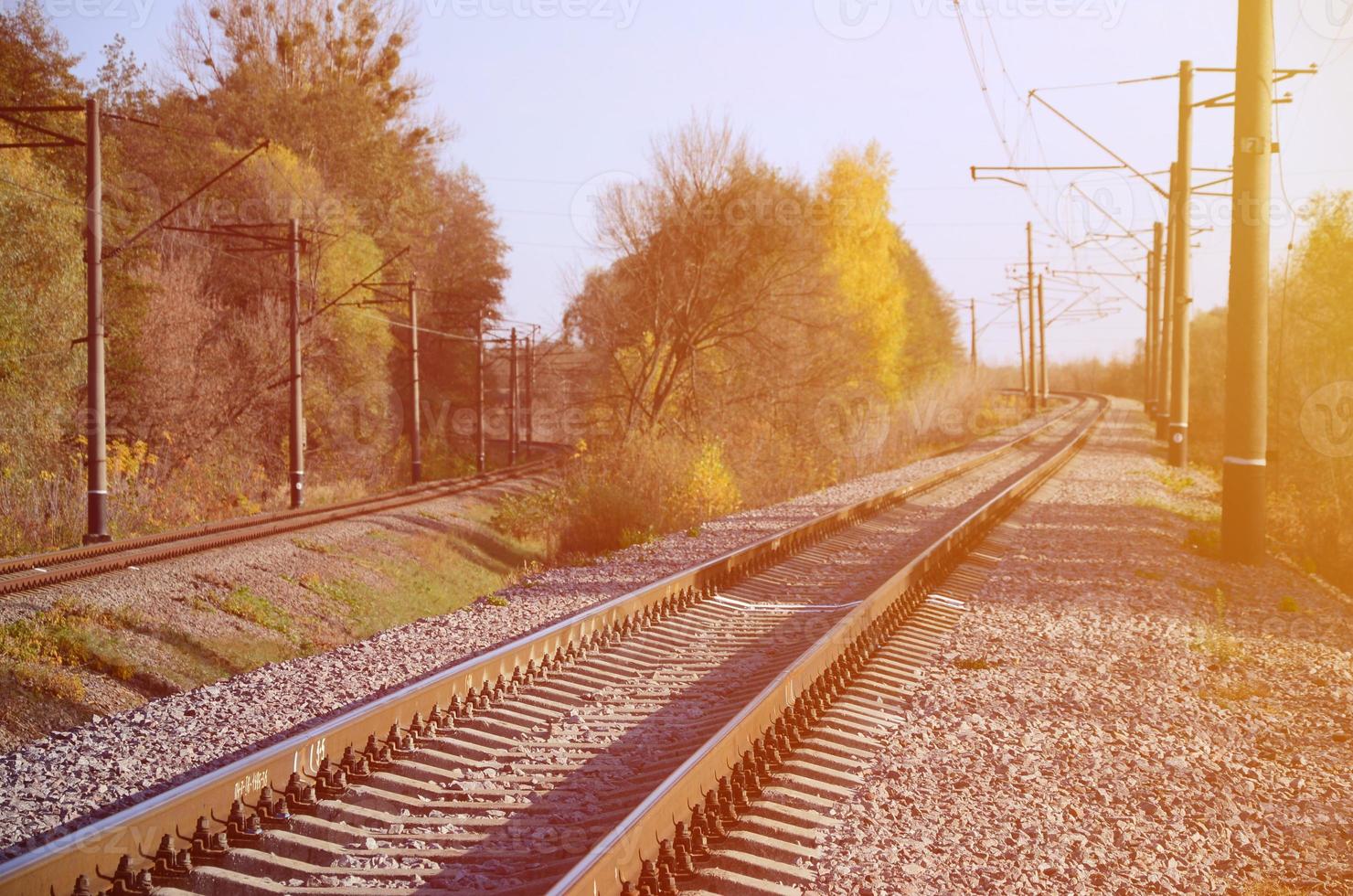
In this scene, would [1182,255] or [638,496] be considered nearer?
[638,496]

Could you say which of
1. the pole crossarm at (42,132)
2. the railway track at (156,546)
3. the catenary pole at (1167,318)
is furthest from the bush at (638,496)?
the catenary pole at (1167,318)

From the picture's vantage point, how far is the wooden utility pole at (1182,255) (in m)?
25.5

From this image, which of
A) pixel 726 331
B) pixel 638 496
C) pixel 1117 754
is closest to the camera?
pixel 1117 754

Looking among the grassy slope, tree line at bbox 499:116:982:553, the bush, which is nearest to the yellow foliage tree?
tree line at bbox 499:116:982:553

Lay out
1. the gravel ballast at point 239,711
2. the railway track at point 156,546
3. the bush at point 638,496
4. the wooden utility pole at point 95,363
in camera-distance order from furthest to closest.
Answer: the bush at point 638,496 < the wooden utility pole at point 95,363 < the railway track at point 156,546 < the gravel ballast at point 239,711

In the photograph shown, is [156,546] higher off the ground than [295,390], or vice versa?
[295,390]

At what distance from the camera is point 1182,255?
25641 millimetres

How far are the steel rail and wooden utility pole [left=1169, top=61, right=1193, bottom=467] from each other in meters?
18.8

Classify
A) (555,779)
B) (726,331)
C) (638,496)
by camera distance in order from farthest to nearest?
1. (726,331)
2. (638,496)
3. (555,779)

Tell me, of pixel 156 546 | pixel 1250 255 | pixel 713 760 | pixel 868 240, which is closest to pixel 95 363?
pixel 156 546

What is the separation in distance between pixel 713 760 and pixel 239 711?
3.15 m

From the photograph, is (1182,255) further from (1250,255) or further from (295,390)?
(295,390)

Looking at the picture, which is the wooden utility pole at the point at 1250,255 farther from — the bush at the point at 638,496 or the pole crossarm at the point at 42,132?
the pole crossarm at the point at 42,132

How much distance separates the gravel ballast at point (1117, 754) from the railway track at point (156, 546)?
33.4 feet
